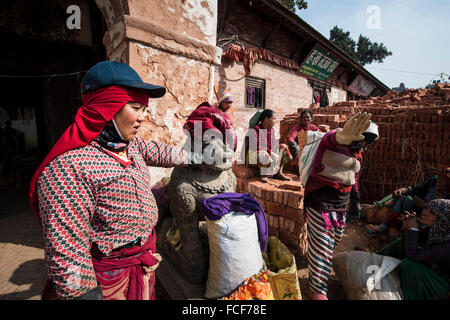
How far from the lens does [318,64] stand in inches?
404

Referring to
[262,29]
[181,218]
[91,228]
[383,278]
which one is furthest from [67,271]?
[262,29]

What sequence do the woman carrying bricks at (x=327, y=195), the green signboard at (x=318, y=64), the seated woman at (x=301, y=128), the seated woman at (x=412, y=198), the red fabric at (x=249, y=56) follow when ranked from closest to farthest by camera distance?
1. the woman carrying bricks at (x=327, y=195)
2. the seated woman at (x=412, y=198)
3. the seated woman at (x=301, y=128)
4. the red fabric at (x=249, y=56)
5. the green signboard at (x=318, y=64)

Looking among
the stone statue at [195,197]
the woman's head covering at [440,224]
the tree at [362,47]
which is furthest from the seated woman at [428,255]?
the tree at [362,47]

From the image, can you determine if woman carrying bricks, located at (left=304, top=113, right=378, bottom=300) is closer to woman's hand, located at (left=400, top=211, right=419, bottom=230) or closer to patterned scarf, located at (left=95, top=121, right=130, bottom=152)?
woman's hand, located at (left=400, top=211, right=419, bottom=230)

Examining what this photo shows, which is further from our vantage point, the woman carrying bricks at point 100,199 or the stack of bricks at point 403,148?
the stack of bricks at point 403,148

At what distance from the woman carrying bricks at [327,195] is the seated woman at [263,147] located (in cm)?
120

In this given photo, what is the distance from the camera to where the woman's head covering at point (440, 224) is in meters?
1.74

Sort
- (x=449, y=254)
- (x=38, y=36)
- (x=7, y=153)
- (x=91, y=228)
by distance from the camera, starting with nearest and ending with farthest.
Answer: (x=91, y=228)
(x=449, y=254)
(x=38, y=36)
(x=7, y=153)

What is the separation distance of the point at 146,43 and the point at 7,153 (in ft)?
21.8

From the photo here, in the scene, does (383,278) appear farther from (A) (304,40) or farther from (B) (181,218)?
(A) (304,40)

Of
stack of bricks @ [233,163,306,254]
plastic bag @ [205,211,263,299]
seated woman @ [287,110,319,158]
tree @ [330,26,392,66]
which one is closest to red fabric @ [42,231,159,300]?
plastic bag @ [205,211,263,299]

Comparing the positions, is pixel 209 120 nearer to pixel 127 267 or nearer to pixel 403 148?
pixel 127 267

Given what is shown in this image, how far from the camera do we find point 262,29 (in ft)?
25.3

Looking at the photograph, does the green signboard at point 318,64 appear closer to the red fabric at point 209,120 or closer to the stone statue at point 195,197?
the red fabric at point 209,120
